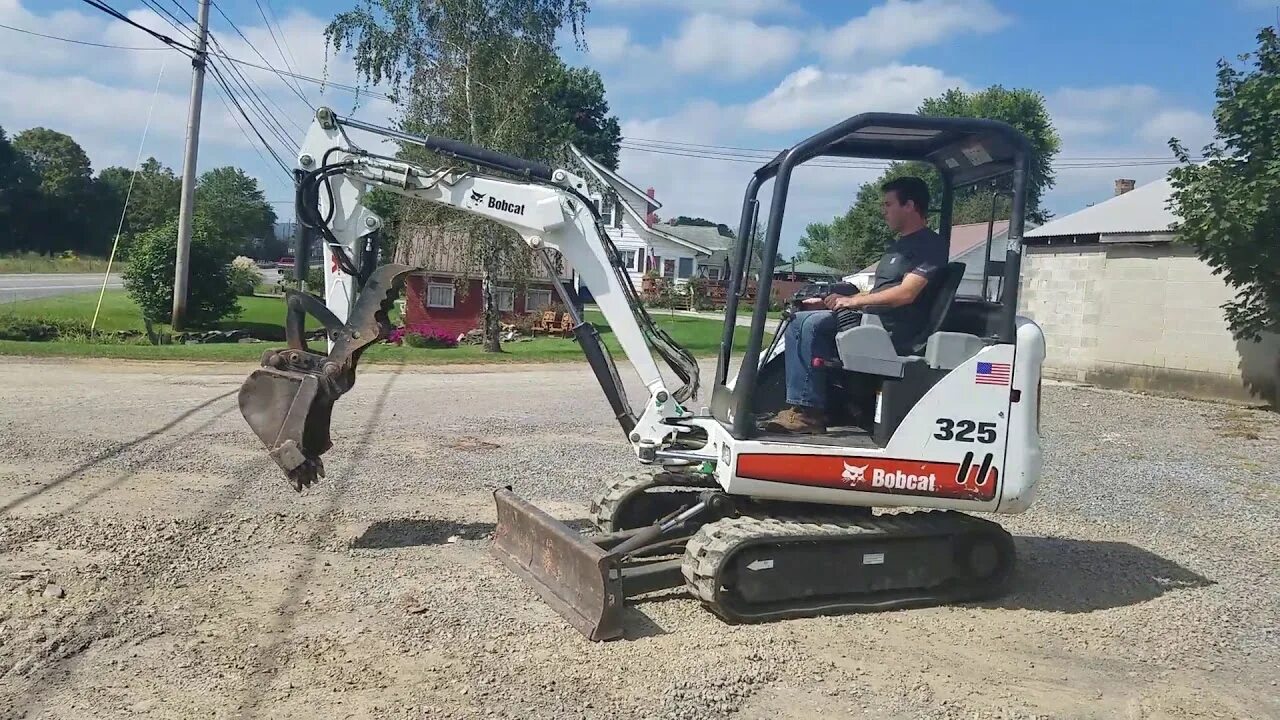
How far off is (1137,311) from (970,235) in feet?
43.4

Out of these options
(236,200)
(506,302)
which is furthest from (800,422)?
(236,200)

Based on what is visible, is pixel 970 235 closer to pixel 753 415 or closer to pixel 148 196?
pixel 753 415

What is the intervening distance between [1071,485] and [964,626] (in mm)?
4953

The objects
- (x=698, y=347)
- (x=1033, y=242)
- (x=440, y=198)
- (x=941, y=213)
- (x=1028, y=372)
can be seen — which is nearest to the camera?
(x=1028, y=372)

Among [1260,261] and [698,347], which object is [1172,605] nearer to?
[1260,261]

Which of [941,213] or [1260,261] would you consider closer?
[941,213]

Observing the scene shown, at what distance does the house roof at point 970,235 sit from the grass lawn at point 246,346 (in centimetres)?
507

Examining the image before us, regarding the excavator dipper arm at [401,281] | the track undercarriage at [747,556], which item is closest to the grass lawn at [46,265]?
the excavator dipper arm at [401,281]

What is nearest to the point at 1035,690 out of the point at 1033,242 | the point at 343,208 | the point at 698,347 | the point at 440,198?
the point at 440,198

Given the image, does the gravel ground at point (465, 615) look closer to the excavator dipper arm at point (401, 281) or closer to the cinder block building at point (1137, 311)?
the excavator dipper arm at point (401, 281)

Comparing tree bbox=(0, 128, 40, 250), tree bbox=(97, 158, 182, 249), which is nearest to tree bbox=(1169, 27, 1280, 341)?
tree bbox=(97, 158, 182, 249)

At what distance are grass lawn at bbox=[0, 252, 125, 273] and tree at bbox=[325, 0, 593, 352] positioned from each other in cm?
3252

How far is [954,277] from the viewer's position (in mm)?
5727

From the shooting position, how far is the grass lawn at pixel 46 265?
50531 millimetres
